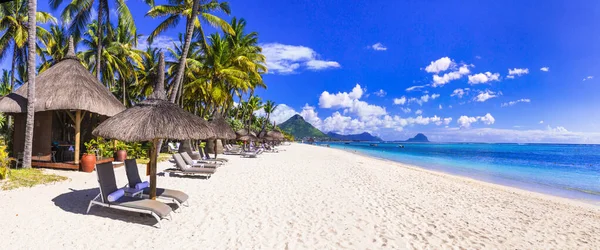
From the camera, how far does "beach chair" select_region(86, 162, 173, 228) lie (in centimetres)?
456

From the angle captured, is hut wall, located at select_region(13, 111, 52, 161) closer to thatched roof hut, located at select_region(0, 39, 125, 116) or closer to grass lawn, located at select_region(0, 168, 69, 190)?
thatched roof hut, located at select_region(0, 39, 125, 116)

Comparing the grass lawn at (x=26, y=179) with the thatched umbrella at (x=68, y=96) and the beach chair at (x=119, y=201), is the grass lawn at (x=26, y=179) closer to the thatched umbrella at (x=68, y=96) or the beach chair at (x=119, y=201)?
the thatched umbrella at (x=68, y=96)

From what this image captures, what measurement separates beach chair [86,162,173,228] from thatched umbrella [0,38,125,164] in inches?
231

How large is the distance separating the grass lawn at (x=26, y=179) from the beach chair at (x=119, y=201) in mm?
3260

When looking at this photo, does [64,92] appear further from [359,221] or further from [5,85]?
[5,85]

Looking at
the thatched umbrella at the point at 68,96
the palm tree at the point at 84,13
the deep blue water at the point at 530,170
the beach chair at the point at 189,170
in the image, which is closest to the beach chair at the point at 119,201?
the beach chair at the point at 189,170

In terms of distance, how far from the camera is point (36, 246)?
3.72 metres

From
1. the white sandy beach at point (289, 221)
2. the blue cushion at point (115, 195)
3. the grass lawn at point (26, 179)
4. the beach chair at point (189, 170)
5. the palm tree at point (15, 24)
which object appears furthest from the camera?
the palm tree at point (15, 24)

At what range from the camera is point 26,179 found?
293 inches

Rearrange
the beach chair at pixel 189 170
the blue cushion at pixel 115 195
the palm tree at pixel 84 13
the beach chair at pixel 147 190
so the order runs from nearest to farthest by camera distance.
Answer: the blue cushion at pixel 115 195, the beach chair at pixel 147 190, the beach chair at pixel 189 170, the palm tree at pixel 84 13

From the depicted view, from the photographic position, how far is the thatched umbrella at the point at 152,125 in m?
4.96

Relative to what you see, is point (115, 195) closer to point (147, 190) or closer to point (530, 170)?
point (147, 190)

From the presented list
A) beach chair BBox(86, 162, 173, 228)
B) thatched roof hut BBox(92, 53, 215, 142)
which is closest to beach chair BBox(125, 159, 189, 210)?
beach chair BBox(86, 162, 173, 228)

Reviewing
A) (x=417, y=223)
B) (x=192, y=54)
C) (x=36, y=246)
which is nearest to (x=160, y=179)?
(x=36, y=246)
